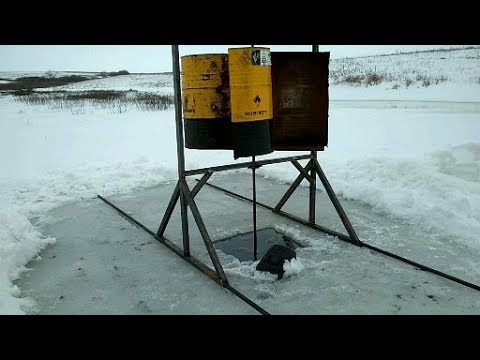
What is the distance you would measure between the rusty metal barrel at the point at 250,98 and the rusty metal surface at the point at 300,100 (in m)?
0.49

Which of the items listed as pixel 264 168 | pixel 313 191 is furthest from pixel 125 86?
pixel 313 191

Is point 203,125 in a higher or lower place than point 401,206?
higher

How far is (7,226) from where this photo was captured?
429 centimetres

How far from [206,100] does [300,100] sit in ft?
3.82

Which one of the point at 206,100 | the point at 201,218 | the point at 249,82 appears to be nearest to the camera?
the point at 249,82

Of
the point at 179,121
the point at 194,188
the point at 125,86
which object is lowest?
the point at 194,188

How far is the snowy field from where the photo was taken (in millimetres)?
4555

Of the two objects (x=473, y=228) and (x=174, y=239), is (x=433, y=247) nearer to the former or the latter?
(x=473, y=228)

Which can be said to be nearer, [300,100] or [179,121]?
[179,121]

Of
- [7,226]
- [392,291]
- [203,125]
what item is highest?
[203,125]

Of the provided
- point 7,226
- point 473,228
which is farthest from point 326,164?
point 7,226

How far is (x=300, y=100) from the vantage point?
4.34m

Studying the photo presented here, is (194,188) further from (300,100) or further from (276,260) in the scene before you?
(300,100)
